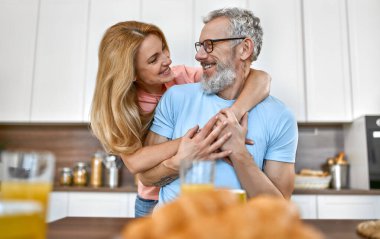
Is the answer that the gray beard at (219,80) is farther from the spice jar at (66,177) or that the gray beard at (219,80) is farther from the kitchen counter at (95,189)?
the spice jar at (66,177)

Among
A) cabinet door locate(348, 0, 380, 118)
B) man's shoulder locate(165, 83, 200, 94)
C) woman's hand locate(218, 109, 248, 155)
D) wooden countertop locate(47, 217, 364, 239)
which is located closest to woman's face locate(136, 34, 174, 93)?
man's shoulder locate(165, 83, 200, 94)

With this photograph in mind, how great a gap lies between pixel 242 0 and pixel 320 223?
2.34m

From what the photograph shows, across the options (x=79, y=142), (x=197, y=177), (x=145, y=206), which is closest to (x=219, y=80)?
(x=145, y=206)

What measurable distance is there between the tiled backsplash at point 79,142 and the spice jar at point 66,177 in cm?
25

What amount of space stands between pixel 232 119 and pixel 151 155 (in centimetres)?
32

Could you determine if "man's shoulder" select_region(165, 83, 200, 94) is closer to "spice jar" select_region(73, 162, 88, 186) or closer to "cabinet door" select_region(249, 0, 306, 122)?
"cabinet door" select_region(249, 0, 306, 122)

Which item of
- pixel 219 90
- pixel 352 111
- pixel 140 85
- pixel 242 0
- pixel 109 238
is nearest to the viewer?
pixel 109 238

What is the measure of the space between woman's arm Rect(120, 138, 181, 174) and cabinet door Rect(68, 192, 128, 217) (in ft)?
4.52

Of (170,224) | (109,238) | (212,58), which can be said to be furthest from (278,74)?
(170,224)

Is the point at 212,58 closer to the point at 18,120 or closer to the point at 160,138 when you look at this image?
the point at 160,138

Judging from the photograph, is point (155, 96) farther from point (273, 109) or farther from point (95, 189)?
point (95, 189)

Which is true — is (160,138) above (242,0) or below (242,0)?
below

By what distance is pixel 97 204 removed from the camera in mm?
2658

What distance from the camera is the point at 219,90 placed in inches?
59.3
